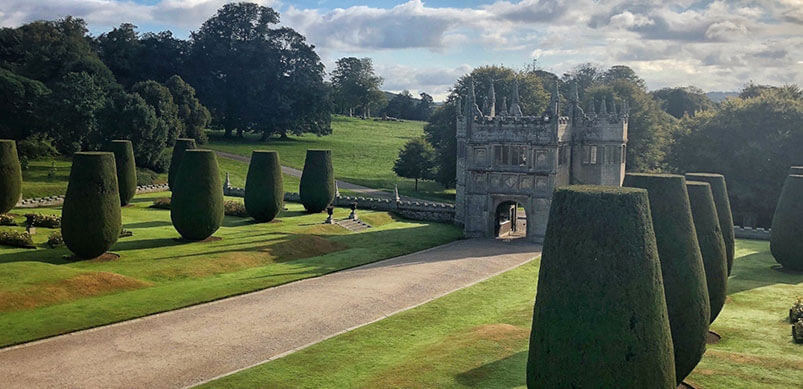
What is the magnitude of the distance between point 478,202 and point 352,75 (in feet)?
357

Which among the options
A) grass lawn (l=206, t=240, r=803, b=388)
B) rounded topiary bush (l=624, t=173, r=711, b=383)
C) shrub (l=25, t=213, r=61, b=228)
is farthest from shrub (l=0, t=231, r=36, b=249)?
rounded topiary bush (l=624, t=173, r=711, b=383)

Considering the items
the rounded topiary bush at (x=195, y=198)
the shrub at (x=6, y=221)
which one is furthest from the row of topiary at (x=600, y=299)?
the shrub at (x=6, y=221)

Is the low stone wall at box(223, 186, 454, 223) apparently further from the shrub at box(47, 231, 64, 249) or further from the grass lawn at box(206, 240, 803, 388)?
the shrub at box(47, 231, 64, 249)

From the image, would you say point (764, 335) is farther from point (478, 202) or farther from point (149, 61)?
point (149, 61)

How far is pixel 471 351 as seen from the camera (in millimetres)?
21359

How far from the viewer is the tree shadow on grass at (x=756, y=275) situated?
31.8m

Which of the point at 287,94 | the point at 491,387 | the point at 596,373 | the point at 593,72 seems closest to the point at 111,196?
the point at 491,387

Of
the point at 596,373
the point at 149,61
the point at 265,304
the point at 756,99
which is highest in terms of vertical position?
the point at 149,61

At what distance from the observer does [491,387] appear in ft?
60.1

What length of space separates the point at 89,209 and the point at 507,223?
2902 centimetres

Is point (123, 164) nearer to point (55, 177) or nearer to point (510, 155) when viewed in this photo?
point (55, 177)

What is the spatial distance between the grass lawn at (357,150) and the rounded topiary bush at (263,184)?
26268mm

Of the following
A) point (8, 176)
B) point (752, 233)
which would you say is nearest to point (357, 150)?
point (8, 176)

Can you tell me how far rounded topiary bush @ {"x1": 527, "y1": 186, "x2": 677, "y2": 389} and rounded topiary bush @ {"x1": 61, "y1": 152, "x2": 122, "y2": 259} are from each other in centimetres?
2641
